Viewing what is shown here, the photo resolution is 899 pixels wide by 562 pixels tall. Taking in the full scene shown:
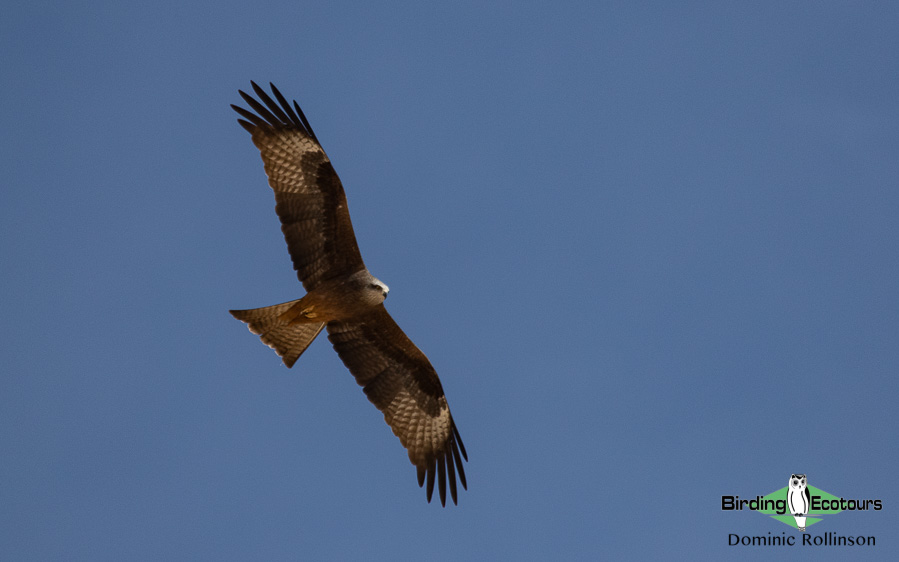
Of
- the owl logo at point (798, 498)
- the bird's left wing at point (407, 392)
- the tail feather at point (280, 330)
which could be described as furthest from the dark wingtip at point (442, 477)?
the owl logo at point (798, 498)

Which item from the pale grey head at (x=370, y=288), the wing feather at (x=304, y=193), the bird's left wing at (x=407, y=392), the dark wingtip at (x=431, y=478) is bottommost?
the dark wingtip at (x=431, y=478)

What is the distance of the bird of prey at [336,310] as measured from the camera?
14469 mm

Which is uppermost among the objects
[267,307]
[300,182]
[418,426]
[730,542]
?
[300,182]

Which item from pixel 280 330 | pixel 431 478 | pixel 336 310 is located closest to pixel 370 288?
pixel 336 310

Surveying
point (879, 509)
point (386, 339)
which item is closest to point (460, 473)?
point (386, 339)

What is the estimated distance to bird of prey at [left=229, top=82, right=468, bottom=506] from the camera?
47.5ft

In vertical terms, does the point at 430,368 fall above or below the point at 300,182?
below

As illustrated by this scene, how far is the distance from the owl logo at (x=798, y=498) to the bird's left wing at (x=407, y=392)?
4536mm

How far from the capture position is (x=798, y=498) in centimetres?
1648

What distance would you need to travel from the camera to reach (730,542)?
51.6ft

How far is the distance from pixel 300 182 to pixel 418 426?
3.49 meters

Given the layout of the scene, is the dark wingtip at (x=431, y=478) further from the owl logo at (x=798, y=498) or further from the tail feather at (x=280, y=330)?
the owl logo at (x=798, y=498)

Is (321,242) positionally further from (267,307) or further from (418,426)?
(418,426)

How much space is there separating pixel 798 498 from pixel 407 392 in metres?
5.51
